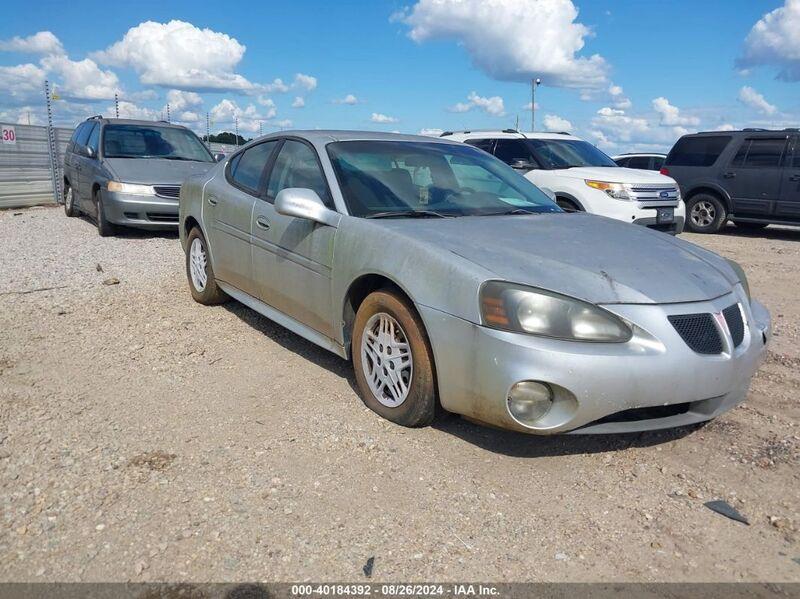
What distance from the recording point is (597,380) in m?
Result: 2.90

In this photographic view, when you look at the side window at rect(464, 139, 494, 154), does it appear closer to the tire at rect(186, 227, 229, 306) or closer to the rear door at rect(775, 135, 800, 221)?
the rear door at rect(775, 135, 800, 221)

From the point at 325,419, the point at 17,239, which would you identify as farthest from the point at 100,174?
the point at 325,419

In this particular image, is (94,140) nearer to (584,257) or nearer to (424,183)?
(424,183)

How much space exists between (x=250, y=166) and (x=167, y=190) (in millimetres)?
5147

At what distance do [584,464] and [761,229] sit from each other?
12.7 m

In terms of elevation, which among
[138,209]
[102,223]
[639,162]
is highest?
[639,162]

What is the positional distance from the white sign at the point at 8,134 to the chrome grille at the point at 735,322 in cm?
1630

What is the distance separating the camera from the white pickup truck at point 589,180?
935 cm

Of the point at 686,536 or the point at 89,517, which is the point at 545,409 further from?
the point at 89,517

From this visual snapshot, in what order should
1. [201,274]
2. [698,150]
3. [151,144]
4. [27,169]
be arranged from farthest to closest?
[27,169]
[698,150]
[151,144]
[201,274]

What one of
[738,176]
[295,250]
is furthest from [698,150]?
[295,250]

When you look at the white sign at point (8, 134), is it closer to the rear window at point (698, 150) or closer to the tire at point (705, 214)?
the rear window at point (698, 150)

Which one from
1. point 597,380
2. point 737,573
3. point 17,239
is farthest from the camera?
point 17,239

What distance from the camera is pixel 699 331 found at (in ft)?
10.1
